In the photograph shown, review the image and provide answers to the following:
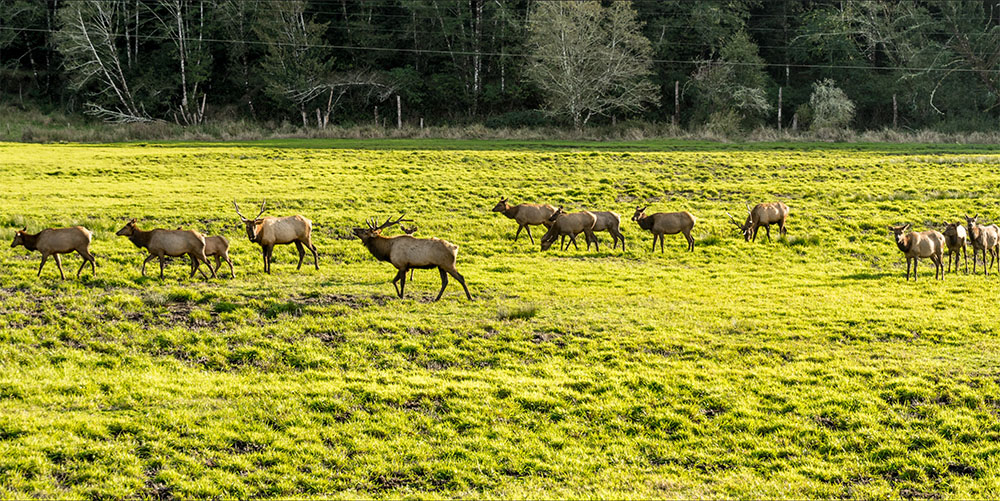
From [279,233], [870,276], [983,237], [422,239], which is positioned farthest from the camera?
[870,276]

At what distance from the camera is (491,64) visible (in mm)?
72562

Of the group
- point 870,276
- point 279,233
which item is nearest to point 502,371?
point 279,233

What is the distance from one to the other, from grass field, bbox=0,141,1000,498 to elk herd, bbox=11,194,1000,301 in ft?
2.34

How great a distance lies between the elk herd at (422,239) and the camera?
1825 cm

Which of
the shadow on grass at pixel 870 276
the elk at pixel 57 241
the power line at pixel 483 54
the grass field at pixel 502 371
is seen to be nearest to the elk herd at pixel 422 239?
the elk at pixel 57 241

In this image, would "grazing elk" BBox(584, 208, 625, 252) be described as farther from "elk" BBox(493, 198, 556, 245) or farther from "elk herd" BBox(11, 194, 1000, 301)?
"elk" BBox(493, 198, 556, 245)

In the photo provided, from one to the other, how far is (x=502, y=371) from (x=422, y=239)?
5118 millimetres

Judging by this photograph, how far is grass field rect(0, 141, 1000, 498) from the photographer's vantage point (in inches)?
411

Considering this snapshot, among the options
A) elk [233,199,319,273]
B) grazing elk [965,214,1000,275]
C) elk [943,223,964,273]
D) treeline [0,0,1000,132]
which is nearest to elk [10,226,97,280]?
elk [233,199,319,273]

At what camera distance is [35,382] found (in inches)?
503

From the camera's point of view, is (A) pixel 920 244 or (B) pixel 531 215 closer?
(A) pixel 920 244

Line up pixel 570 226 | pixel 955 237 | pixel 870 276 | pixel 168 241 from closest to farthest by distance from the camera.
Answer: pixel 168 241 → pixel 955 237 → pixel 870 276 → pixel 570 226

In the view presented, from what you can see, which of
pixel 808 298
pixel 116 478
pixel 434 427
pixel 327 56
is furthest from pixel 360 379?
pixel 327 56

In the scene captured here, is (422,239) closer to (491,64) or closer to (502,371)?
(502,371)
